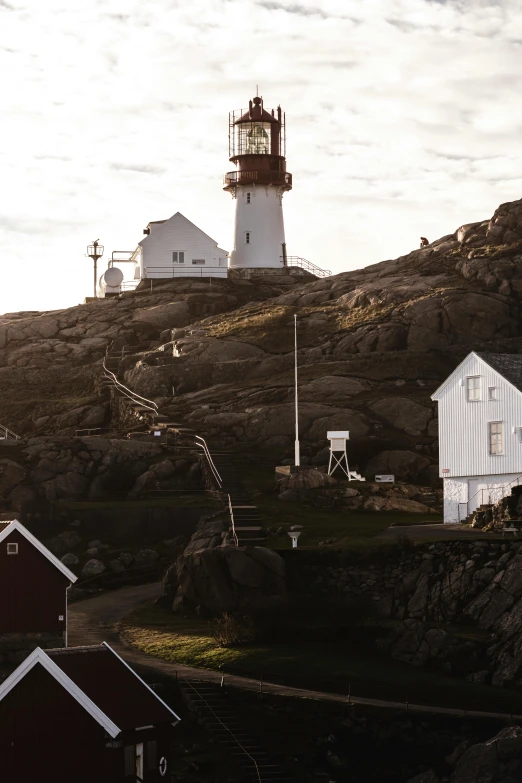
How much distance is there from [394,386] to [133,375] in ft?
66.9

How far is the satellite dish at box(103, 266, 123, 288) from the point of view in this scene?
13262cm

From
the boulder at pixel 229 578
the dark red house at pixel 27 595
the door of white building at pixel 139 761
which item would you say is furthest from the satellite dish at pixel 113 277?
the door of white building at pixel 139 761

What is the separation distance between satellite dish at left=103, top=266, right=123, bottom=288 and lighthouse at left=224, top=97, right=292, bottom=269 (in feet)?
34.6

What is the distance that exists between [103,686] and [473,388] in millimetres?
31710

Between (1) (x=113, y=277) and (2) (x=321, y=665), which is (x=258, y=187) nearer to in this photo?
(1) (x=113, y=277)

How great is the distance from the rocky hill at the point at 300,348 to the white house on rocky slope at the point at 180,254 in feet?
6.64

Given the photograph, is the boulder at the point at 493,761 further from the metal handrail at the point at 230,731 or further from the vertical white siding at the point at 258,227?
the vertical white siding at the point at 258,227

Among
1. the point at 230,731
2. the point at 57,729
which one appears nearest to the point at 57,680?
the point at 57,729

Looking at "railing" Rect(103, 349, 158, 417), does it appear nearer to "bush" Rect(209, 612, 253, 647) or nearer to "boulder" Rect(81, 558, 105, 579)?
"boulder" Rect(81, 558, 105, 579)

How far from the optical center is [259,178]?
440 ft

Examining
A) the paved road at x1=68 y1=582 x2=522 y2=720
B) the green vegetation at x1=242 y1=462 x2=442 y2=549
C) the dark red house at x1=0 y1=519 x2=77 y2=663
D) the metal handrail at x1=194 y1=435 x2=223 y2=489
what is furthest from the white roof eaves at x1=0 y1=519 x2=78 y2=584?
the metal handrail at x1=194 y1=435 x2=223 y2=489

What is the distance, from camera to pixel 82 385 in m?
108

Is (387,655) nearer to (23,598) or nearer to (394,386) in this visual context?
(23,598)

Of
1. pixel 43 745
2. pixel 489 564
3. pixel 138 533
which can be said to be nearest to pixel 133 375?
pixel 138 533
